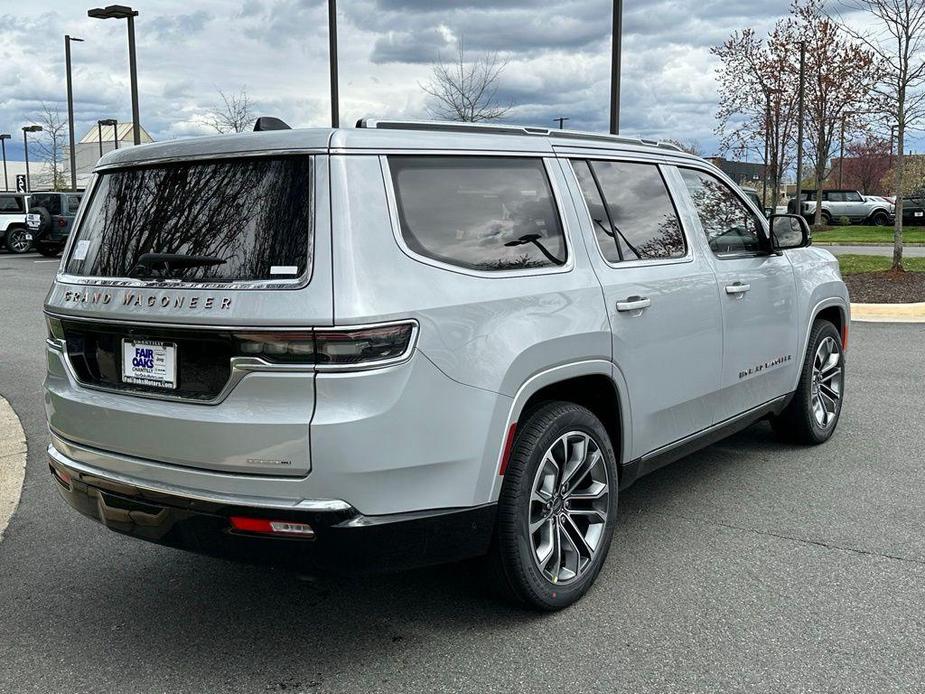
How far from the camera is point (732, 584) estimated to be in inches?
152

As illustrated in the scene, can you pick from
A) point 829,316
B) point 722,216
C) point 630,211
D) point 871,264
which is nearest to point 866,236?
point 871,264

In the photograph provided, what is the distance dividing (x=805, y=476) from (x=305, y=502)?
3.49 metres

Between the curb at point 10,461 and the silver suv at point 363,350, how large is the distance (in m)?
1.75

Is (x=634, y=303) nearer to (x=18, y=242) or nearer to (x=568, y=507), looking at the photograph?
(x=568, y=507)

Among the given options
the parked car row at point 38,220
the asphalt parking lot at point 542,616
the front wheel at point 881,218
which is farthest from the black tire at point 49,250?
the front wheel at point 881,218

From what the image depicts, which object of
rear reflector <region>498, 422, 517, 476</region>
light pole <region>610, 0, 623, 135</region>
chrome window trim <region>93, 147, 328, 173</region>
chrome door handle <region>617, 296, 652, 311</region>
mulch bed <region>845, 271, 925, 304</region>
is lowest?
mulch bed <region>845, 271, 925, 304</region>

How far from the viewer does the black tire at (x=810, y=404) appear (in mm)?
5715

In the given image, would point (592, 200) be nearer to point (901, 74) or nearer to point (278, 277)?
point (278, 277)

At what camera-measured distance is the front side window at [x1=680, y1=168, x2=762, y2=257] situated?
477cm

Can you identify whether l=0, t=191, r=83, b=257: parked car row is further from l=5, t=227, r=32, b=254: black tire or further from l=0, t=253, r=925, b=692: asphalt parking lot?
l=0, t=253, r=925, b=692: asphalt parking lot

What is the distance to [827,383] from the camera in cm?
604

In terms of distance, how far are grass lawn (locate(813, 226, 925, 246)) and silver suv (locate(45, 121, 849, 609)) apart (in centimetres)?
2462

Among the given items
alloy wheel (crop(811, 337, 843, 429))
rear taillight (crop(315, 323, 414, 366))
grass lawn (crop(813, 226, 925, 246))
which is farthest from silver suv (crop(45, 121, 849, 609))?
grass lawn (crop(813, 226, 925, 246))

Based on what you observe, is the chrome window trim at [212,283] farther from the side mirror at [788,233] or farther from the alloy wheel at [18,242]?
the alloy wheel at [18,242]
